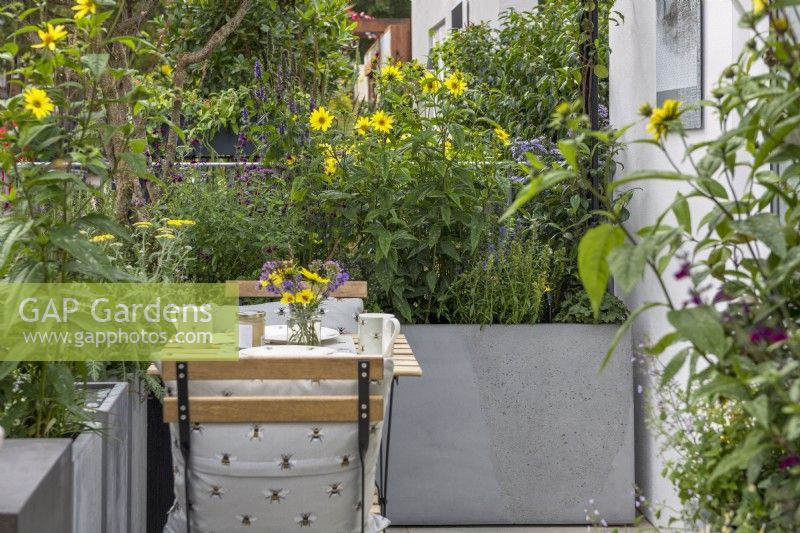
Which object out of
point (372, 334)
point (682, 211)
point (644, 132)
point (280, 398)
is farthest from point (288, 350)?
point (644, 132)

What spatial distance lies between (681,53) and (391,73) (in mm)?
1176

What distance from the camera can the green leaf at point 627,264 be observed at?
1.55 meters

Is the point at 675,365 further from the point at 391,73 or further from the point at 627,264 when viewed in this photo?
the point at 391,73

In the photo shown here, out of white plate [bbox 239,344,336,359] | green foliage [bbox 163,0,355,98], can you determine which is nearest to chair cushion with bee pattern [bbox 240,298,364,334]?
white plate [bbox 239,344,336,359]

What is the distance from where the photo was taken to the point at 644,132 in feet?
14.5

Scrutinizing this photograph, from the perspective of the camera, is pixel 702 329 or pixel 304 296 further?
pixel 304 296

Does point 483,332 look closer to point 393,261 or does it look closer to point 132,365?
point 393,261

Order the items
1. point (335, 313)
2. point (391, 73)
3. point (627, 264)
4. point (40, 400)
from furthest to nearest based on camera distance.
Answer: point (391, 73)
point (335, 313)
point (40, 400)
point (627, 264)

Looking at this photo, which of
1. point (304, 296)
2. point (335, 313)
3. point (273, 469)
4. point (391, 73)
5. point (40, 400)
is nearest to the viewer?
point (40, 400)

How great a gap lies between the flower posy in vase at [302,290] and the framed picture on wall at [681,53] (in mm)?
1281

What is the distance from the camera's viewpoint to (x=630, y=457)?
→ 436 cm

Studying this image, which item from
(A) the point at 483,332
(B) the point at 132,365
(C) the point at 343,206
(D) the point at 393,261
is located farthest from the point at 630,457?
(B) the point at 132,365

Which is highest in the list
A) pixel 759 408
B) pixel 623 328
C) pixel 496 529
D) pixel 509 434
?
pixel 623 328

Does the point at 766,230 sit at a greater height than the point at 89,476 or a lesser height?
greater
